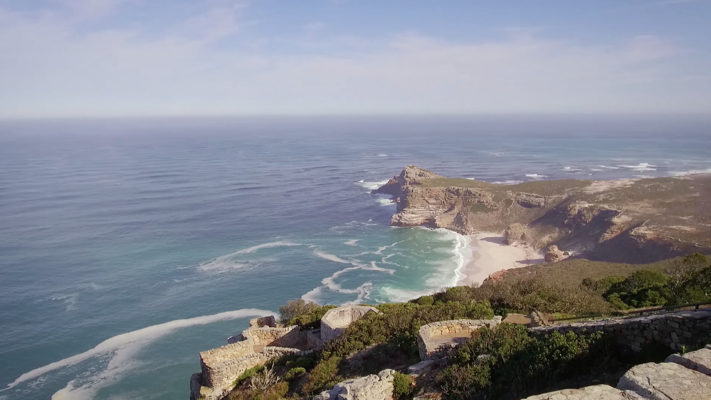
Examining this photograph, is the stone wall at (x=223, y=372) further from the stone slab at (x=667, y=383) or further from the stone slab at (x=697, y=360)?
the stone slab at (x=697, y=360)

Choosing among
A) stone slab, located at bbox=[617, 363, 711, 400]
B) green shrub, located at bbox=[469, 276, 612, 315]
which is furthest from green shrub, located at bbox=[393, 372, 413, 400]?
green shrub, located at bbox=[469, 276, 612, 315]

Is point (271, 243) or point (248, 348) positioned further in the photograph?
point (271, 243)

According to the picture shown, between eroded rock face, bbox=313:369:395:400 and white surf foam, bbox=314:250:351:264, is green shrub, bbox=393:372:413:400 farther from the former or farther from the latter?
white surf foam, bbox=314:250:351:264

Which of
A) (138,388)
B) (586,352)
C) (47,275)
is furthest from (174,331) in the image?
(586,352)

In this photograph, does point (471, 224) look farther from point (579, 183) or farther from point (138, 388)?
point (138, 388)

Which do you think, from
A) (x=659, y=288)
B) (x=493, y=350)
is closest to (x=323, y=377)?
(x=493, y=350)

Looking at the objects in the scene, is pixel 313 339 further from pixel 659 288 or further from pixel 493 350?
pixel 659 288

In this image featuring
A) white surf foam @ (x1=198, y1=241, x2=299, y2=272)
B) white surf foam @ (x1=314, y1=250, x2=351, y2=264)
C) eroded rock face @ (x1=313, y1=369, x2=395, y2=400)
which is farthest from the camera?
white surf foam @ (x1=314, y1=250, x2=351, y2=264)
